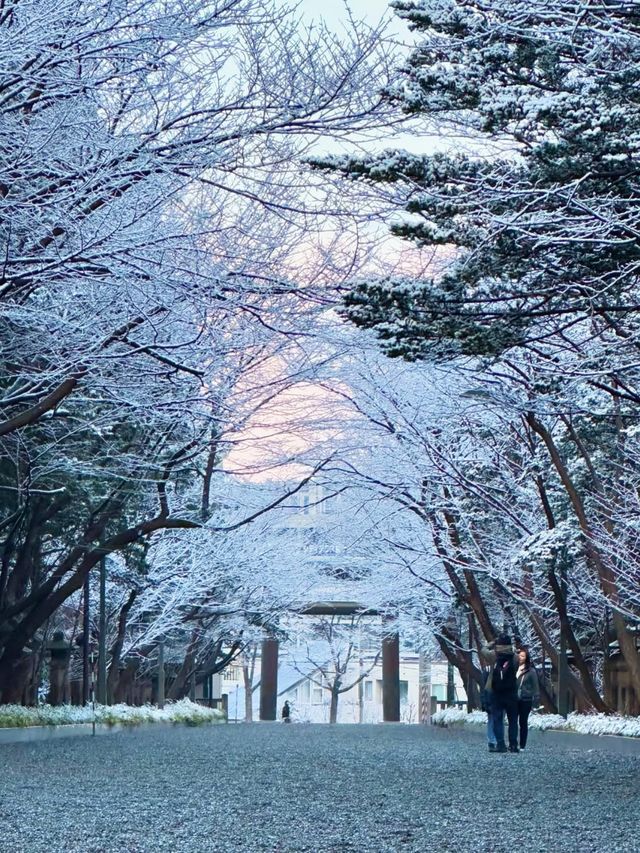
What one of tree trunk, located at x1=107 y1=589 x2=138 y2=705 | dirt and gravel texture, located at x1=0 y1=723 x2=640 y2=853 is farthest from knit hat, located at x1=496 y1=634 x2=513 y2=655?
tree trunk, located at x1=107 y1=589 x2=138 y2=705

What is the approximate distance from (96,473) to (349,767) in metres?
6.74

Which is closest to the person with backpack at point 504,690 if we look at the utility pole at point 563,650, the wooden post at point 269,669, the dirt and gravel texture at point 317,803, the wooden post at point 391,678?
the dirt and gravel texture at point 317,803

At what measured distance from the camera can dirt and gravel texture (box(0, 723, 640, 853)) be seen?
6984 mm

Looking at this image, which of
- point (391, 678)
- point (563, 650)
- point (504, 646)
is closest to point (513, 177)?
point (504, 646)

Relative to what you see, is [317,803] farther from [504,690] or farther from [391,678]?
[391,678]

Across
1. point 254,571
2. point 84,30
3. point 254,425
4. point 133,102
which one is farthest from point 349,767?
point 254,571

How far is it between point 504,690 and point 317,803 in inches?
351

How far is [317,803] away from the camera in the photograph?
9430 millimetres

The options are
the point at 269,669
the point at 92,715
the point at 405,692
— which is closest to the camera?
the point at 92,715

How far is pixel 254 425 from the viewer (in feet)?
53.4

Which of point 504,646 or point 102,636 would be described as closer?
point 504,646

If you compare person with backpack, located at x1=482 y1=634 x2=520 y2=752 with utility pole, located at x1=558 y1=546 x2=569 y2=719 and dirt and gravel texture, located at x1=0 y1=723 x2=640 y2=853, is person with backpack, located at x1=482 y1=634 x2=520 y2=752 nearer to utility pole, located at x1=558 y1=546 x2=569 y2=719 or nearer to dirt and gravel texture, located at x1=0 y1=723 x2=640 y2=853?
dirt and gravel texture, located at x1=0 y1=723 x2=640 y2=853

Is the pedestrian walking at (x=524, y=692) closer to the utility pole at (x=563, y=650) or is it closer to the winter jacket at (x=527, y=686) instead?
the winter jacket at (x=527, y=686)

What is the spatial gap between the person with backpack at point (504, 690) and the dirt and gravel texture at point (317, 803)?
149cm
